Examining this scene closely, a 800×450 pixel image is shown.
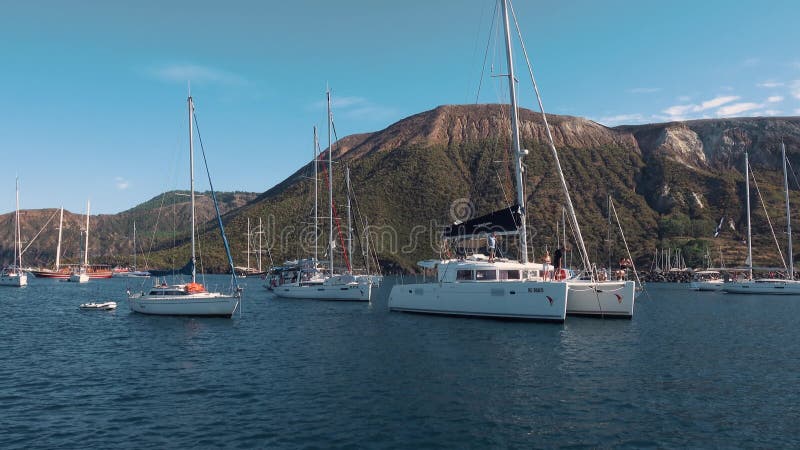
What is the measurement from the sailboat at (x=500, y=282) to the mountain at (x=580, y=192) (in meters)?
85.6

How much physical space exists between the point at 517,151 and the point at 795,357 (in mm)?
19856

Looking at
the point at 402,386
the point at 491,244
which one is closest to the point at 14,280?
the point at 491,244

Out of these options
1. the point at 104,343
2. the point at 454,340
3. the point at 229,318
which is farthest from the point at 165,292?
the point at 454,340

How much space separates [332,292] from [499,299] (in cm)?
2541

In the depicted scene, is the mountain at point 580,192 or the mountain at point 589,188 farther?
the mountain at point 589,188

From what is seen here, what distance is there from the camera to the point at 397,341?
30.0 meters

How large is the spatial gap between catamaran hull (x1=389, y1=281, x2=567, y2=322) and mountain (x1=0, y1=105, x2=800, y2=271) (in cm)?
8555

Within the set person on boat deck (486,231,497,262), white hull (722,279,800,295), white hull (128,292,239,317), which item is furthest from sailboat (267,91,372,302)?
white hull (722,279,800,295)

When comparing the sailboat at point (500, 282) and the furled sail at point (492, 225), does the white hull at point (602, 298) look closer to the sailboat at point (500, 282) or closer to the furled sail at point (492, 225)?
the sailboat at point (500, 282)

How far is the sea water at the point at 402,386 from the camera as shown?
1484 cm

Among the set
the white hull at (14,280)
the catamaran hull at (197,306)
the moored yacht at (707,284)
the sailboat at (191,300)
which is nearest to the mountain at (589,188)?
the moored yacht at (707,284)

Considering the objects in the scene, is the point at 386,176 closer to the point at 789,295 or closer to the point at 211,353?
the point at 789,295

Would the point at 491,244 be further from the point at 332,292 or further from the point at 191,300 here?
the point at 332,292

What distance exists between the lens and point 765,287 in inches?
2852
